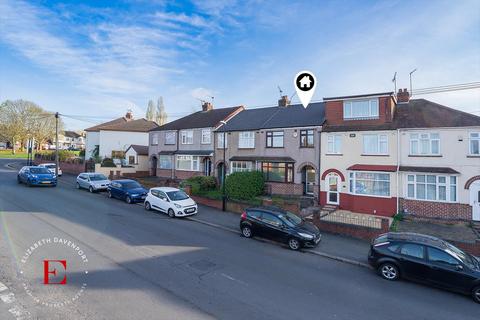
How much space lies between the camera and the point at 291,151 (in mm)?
21844

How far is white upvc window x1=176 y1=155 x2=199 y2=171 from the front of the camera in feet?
93.7

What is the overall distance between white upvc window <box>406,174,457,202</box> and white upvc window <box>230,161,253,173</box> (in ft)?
39.9

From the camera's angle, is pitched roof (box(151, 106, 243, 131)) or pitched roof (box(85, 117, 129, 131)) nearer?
pitched roof (box(151, 106, 243, 131))

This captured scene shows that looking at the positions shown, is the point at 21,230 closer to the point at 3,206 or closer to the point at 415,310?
the point at 3,206

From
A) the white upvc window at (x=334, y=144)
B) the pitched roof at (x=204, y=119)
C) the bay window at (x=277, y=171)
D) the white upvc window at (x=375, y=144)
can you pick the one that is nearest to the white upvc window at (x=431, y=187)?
the white upvc window at (x=375, y=144)

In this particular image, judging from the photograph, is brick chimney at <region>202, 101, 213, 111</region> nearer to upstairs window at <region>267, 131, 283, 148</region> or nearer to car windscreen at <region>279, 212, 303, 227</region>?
upstairs window at <region>267, 131, 283, 148</region>

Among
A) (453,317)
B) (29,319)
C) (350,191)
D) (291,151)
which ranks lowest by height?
(453,317)

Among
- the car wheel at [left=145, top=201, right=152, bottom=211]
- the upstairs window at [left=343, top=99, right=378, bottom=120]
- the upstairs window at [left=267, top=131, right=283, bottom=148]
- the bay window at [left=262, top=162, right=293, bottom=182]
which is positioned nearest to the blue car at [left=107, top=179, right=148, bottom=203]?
the car wheel at [left=145, top=201, right=152, bottom=211]

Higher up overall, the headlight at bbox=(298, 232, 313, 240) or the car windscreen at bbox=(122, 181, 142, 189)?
the car windscreen at bbox=(122, 181, 142, 189)

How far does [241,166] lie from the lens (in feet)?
81.9

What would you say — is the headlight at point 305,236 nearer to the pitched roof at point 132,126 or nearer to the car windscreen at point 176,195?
the car windscreen at point 176,195

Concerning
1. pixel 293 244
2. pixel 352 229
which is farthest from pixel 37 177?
pixel 352 229

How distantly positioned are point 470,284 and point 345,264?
375 cm

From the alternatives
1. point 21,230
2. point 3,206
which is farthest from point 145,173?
point 21,230
